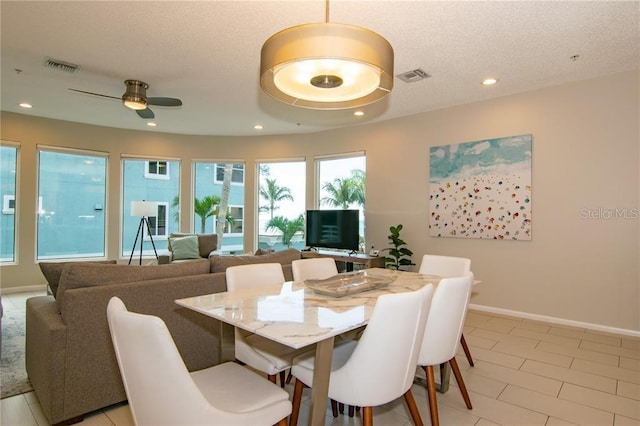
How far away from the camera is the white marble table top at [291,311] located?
1350 millimetres

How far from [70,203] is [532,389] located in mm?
6911

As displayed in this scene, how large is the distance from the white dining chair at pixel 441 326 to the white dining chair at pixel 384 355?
1.05ft

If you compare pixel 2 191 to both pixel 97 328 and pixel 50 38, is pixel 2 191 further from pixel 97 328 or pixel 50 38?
pixel 97 328

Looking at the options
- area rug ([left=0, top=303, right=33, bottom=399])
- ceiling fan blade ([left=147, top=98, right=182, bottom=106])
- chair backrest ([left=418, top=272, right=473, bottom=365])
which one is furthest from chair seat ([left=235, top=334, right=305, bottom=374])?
ceiling fan blade ([left=147, top=98, right=182, bottom=106])

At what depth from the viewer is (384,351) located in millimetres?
1497

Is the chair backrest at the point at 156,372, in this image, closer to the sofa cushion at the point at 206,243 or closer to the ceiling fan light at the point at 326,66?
the ceiling fan light at the point at 326,66

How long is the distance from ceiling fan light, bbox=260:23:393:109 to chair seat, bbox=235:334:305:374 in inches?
57.2

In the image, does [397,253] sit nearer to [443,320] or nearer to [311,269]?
[311,269]

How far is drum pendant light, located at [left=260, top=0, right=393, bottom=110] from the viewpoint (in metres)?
1.54

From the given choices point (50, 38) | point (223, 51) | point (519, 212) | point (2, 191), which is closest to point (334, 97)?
point (223, 51)

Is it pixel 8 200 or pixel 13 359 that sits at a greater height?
pixel 8 200

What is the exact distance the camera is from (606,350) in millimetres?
3215

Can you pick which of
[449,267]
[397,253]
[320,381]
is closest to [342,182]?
[397,253]

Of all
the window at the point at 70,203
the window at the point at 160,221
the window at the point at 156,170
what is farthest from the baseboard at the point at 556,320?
the window at the point at 70,203
